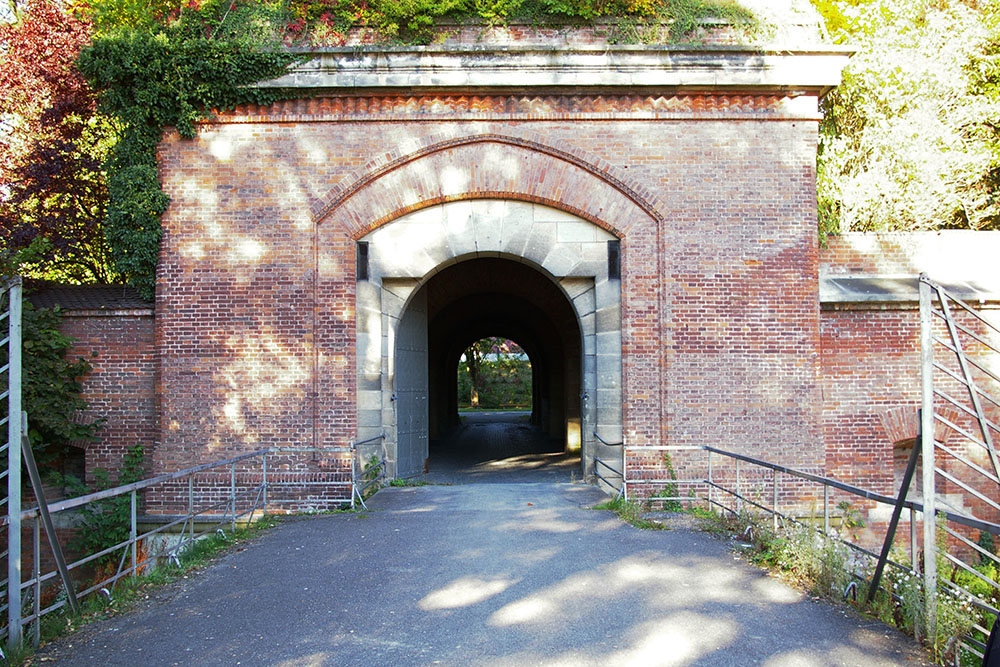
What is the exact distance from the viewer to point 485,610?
17.3ft

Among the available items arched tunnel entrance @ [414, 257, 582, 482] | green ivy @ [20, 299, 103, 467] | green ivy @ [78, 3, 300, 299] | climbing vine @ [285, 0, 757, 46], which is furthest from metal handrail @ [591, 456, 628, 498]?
green ivy @ [20, 299, 103, 467]

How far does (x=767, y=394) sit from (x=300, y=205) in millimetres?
6877

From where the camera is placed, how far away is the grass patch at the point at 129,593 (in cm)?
472

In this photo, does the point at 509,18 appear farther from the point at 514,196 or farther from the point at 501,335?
the point at 501,335

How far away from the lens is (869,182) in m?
12.4

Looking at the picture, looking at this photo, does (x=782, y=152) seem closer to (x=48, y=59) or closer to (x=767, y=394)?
(x=767, y=394)

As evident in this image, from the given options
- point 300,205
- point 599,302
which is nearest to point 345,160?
point 300,205

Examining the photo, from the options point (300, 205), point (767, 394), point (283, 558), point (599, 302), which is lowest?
point (283, 558)

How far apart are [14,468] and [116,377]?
625cm

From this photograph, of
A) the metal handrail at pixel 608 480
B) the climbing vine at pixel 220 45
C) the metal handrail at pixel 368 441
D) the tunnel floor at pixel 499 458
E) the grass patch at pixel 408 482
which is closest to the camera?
the metal handrail at pixel 608 480

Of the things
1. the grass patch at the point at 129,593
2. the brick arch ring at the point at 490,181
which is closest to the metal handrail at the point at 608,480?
the brick arch ring at the point at 490,181

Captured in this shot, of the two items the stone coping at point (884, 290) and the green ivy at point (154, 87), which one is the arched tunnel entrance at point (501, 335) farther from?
the stone coping at point (884, 290)

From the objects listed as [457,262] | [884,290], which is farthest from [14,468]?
[884,290]

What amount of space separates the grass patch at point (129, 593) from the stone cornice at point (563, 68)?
235 inches
